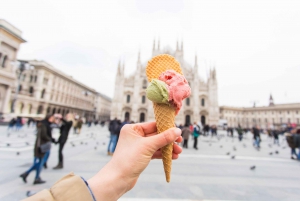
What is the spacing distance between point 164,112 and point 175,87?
296mm

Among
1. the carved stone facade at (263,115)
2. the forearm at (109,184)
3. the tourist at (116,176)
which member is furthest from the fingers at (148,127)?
the carved stone facade at (263,115)

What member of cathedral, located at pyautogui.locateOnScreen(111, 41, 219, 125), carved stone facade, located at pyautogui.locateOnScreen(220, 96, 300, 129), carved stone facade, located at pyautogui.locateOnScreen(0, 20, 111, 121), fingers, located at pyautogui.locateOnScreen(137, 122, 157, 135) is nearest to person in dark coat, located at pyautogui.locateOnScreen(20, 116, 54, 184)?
fingers, located at pyautogui.locateOnScreen(137, 122, 157, 135)

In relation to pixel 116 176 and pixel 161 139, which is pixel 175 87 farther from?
pixel 116 176

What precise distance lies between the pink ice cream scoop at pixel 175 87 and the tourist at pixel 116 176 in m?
0.32

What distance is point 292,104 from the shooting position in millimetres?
43812

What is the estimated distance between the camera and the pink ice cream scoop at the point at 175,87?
1493mm

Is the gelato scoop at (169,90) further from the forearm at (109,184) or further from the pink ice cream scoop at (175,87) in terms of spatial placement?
the forearm at (109,184)

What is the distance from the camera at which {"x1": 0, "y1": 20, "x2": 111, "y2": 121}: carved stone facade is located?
1728 centimetres

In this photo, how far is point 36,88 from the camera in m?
27.7

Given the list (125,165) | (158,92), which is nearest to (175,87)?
(158,92)

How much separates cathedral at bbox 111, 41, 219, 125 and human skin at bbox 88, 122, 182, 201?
28.0 m

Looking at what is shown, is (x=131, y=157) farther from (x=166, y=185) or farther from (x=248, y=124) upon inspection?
(x=248, y=124)

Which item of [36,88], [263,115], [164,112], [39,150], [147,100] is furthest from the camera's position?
[263,115]

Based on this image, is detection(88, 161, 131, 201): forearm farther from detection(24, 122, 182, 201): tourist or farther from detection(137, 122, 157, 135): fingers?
detection(137, 122, 157, 135): fingers
